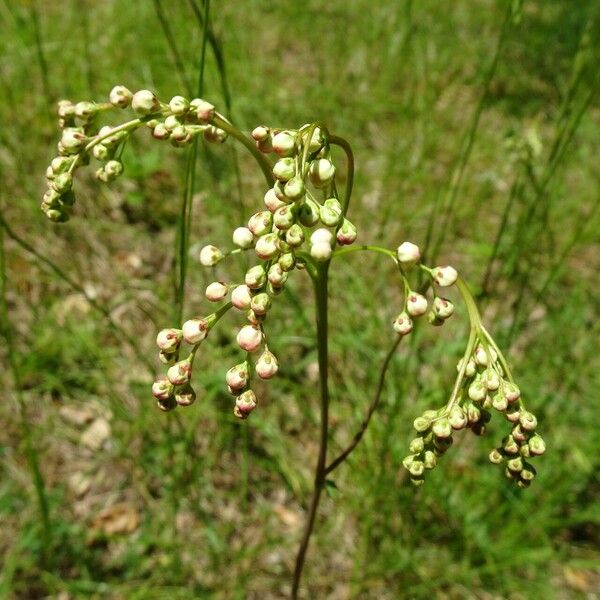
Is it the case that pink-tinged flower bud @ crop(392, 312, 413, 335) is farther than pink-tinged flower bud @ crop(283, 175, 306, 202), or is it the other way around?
pink-tinged flower bud @ crop(392, 312, 413, 335)

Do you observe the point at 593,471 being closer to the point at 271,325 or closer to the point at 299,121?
the point at 271,325

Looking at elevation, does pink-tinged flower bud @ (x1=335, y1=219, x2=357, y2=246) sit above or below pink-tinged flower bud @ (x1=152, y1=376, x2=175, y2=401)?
above

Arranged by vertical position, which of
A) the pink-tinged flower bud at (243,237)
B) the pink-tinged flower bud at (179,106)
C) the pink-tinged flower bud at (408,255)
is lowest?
the pink-tinged flower bud at (243,237)

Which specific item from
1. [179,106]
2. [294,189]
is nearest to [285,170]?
[294,189]

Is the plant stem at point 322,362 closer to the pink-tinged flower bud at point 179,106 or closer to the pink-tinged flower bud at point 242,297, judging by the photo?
the pink-tinged flower bud at point 242,297

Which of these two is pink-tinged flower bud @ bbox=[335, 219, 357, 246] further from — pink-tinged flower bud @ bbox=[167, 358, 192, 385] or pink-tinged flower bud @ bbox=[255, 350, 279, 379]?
pink-tinged flower bud @ bbox=[167, 358, 192, 385]

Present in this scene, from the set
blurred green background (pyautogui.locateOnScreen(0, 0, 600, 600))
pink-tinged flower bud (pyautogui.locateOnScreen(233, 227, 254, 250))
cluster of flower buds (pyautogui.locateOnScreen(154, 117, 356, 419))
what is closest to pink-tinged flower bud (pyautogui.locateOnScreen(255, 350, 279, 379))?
cluster of flower buds (pyautogui.locateOnScreen(154, 117, 356, 419))

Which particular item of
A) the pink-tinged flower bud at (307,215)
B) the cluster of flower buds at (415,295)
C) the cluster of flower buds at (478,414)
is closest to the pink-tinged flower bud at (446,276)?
the cluster of flower buds at (415,295)

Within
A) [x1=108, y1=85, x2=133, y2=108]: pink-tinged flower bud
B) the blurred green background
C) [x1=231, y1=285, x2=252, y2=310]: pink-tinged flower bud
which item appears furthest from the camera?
the blurred green background
